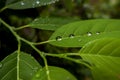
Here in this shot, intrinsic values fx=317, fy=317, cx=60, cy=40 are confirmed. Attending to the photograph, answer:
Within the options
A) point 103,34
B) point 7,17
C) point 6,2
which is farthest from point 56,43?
point 7,17

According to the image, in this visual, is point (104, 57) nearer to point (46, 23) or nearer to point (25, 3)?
point (46, 23)

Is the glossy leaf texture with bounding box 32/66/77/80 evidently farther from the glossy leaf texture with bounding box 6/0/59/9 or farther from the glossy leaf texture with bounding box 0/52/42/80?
the glossy leaf texture with bounding box 6/0/59/9

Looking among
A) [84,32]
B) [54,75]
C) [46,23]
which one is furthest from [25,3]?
[54,75]

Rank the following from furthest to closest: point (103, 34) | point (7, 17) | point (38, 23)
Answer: point (7, 17)
point (38, 23)
point (103, 34)

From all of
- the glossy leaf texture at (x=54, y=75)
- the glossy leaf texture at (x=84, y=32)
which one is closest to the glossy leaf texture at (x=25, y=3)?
the glossy leaf texture at (x=84, y=32)

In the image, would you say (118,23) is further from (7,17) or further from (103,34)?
(7,17)

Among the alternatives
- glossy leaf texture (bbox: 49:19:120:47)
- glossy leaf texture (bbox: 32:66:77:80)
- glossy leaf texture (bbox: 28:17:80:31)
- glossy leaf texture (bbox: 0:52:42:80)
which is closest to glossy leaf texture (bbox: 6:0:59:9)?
glossy leaf texture (bbox: 28:17:80:31)

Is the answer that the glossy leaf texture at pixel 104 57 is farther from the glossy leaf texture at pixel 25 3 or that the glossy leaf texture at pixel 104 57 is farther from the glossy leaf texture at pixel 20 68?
the glossy leaf texture at pixel 25 3
